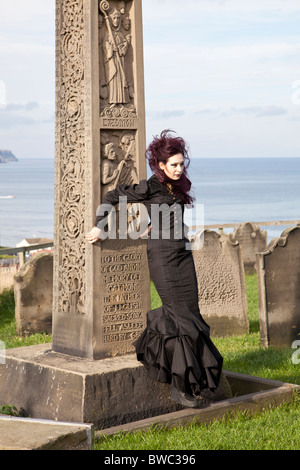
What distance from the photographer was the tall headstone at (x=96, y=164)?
17.1ft

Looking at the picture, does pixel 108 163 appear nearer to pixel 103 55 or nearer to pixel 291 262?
pixel 103 55

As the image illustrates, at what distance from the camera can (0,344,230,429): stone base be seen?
15.9 ft

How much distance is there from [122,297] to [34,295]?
401cm

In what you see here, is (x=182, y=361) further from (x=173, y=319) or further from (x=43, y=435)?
(x=43, y=435)

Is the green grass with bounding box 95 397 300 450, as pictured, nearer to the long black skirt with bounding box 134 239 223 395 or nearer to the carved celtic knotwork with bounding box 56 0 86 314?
the long black skirt with bounding box 134 239 223 395

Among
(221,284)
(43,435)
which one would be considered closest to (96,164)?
(43,435)

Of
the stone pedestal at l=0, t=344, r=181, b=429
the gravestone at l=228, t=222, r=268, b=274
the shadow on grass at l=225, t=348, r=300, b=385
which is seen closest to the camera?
the stone pedestal at l=0, t=344, r=181, b=429

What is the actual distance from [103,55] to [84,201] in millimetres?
1157

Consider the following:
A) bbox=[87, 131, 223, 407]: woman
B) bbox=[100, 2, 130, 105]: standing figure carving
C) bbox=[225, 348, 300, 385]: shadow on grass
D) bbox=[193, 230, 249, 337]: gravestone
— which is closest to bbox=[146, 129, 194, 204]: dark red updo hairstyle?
bbox=[87, 131, 223, 407]: woman

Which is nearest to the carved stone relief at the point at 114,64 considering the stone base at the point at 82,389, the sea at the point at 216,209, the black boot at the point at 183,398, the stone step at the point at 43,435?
the stone base at the point at 82,389

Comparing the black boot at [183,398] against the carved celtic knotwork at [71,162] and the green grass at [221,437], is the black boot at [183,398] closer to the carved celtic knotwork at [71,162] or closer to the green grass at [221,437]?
the green grass at [221,437]

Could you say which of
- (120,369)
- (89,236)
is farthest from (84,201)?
(120,369)

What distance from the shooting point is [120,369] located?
5.00 metres

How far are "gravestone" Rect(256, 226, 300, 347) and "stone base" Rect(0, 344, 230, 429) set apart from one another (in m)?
2.85
